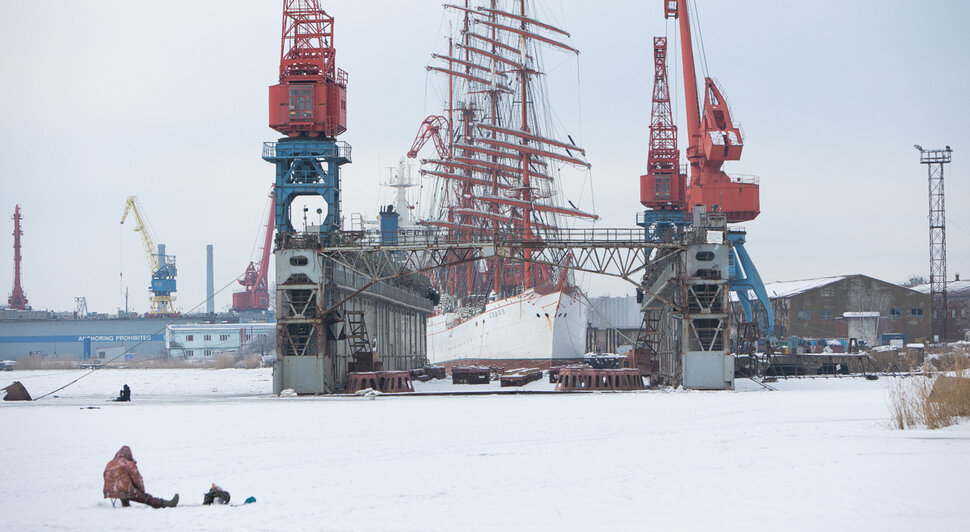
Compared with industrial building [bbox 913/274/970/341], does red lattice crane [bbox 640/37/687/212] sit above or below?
above

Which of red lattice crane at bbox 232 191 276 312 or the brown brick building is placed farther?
red lattice crane at bbox 232 191 276 312

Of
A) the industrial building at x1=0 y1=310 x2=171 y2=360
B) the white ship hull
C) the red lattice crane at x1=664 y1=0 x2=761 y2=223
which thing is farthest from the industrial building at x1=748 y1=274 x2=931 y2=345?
the industrial building at x1=0 y1=310 x2=171 y2=360

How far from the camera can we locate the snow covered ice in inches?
644

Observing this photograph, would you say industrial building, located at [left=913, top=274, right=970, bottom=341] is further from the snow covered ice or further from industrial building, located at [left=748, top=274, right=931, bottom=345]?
the snow covered ice

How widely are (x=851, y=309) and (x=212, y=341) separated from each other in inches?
3715

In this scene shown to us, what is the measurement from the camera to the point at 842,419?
30156mm

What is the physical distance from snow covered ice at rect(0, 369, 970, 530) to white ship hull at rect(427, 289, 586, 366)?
2107 inches

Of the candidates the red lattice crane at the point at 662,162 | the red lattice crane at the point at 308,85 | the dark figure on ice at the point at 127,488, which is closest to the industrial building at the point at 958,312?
the red lattice crane at the point at 662,162

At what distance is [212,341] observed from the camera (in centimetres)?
15075

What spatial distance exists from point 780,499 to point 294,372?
36.9 metres

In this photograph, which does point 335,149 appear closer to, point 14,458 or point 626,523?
point 14,458

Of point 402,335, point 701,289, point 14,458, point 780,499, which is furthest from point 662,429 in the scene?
point 402,335

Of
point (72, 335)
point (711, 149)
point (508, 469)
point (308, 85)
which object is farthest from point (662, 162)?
point (72, 335)

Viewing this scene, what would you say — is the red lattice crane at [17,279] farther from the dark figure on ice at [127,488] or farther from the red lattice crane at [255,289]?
the dark figure on ice at [127,488]
